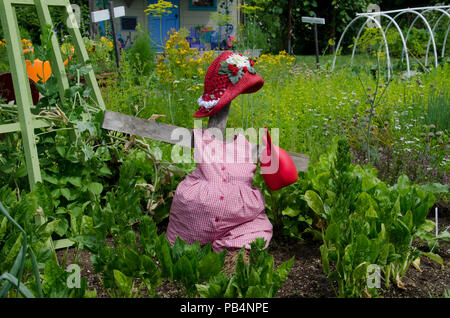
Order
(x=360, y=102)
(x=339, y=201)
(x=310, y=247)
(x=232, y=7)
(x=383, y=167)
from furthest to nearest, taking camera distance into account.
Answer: (x=232, y=7) → (x=360, y=102) → (x=383, y=167) → (x=310, y=247) → (x=339, y=201)

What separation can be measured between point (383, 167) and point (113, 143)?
1917 millimetres

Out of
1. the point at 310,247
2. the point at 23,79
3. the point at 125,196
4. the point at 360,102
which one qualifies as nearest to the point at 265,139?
the point at 310,247

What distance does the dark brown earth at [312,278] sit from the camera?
6.36 feet

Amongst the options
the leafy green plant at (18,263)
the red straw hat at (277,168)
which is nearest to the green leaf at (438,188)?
the red straw hat at (277,168)

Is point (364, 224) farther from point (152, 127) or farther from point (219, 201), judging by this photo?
point (152, 127)

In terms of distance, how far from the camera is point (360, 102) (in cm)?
455

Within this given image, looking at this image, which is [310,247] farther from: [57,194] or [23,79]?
[23,79]

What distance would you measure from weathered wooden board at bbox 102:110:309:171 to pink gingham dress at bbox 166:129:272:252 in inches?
3.1

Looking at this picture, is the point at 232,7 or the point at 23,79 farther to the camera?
the point at 232,7

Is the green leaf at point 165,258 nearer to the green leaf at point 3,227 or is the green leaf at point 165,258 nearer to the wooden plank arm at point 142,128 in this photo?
the green leaf at point 3,227

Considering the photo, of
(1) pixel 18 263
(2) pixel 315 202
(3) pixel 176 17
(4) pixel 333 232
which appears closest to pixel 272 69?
(2) pixel 315 202

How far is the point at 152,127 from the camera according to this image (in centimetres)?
223

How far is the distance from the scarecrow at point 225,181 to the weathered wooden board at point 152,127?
61mm
